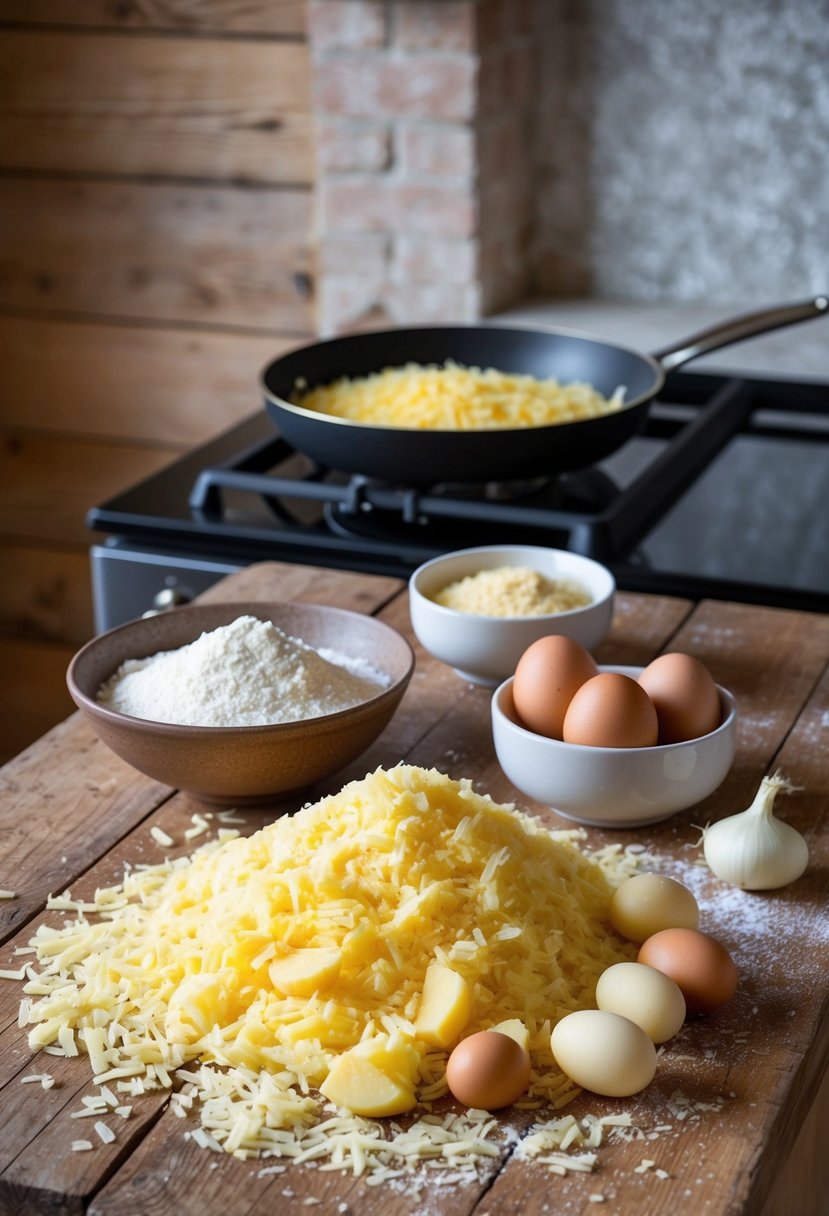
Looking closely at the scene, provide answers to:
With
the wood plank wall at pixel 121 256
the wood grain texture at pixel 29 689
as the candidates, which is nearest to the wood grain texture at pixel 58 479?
the wood plank wall at pixel 121 256

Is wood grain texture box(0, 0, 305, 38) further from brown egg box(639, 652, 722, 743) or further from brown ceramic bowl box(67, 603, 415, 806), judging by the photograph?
brown egg box(639, 652, 722, 743)

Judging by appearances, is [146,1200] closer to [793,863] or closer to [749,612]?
[793,863]

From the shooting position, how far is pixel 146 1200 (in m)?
0.75

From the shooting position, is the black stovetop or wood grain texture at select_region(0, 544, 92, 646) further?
wood grain texture at select_region(0, 544, 92, 646)

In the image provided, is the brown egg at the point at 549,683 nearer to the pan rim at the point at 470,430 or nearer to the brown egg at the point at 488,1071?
the brown egg at the point at 488,1071

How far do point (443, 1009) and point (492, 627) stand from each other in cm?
47

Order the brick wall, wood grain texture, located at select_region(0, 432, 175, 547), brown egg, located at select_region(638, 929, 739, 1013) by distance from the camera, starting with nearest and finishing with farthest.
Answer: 1. brown egg, located at select_region(638, 929, 739, 1013)
2. the brick wall
3. wood grain texture, located at select_region(0, 432, 175, 547)

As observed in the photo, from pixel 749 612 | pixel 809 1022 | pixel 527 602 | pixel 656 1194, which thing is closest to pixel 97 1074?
pixel 656 1194

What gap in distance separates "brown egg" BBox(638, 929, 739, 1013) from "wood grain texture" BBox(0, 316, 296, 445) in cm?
185

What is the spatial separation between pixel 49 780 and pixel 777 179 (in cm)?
175

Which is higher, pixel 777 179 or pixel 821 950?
pixel 777 179

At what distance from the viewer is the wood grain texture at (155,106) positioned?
2.45m

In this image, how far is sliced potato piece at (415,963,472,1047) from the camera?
0.83 metres

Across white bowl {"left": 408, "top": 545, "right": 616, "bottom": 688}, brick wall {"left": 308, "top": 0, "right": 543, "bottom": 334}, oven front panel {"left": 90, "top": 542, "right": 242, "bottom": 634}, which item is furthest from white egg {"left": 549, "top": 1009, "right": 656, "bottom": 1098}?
brick wall {"left": 308, "top": 0, "right": 543, "bottom": 334}
